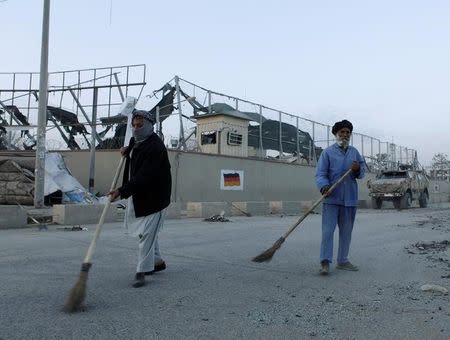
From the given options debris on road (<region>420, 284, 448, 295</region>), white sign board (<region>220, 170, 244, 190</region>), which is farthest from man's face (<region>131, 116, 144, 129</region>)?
white sign board (<region>220, 170, 244, 190</region>)

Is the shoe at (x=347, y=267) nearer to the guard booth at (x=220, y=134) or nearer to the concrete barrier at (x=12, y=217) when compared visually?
the concrete barrier at (x=12, y=217)

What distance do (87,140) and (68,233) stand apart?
956 centimetres

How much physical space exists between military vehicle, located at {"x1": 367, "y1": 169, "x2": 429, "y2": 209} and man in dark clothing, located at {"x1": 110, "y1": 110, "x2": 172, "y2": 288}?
72.6 ft

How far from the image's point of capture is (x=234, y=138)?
23.3 metres

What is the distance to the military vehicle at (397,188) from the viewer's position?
84.6ft

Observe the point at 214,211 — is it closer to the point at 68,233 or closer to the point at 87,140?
the point at 87,140

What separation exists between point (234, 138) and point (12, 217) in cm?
1299

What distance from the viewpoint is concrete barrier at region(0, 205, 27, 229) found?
11.6m

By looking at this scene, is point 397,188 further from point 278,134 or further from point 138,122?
point 138,122

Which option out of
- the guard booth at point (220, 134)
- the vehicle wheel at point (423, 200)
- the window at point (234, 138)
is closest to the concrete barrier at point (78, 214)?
the guard booth at point (220, 134)

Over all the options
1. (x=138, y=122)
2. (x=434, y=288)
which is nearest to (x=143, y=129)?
(x=138, y=122)

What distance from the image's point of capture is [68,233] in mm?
10695

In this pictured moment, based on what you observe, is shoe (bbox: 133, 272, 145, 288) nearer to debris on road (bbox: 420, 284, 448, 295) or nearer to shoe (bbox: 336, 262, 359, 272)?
shoe (bbox: 336, 262, 359, 272)

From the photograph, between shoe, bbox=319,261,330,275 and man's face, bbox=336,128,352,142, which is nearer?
shoe, bbox=319,261,330,275
